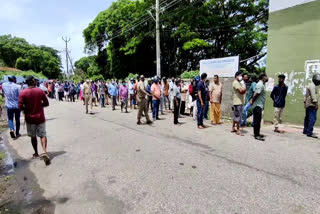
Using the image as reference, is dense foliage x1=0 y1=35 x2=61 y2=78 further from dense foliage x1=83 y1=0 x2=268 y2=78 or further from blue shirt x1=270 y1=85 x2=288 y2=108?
blue shirt x1=270 y1=85 x2=288 y2=108

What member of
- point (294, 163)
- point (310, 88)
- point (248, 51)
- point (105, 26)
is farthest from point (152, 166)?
point (105, 26)

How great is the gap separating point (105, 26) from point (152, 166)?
29.4 metres

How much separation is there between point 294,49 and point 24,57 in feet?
213

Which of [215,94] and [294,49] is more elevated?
[294,49]

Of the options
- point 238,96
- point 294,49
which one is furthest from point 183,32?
point 238,96

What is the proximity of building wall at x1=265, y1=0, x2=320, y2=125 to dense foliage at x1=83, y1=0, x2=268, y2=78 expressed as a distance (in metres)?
10.8

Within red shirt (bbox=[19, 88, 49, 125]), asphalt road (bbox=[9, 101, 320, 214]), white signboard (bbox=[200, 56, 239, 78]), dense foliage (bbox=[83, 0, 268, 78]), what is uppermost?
dense foliage (bbox=[83, 0, 268, 78])

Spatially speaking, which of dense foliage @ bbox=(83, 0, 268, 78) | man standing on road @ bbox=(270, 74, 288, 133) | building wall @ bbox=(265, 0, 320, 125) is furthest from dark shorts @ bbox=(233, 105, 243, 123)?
dense foliage @ bbox=(83, 0, 268, 78)

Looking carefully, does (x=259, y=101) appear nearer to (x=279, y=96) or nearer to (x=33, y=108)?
(x=279, y=96)

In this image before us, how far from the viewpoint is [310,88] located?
19.7ft

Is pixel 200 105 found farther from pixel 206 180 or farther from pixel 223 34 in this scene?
pixel 223 34

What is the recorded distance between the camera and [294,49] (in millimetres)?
7520

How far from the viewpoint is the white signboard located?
895 cm

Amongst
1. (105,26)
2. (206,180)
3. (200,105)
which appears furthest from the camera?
(105,26)
